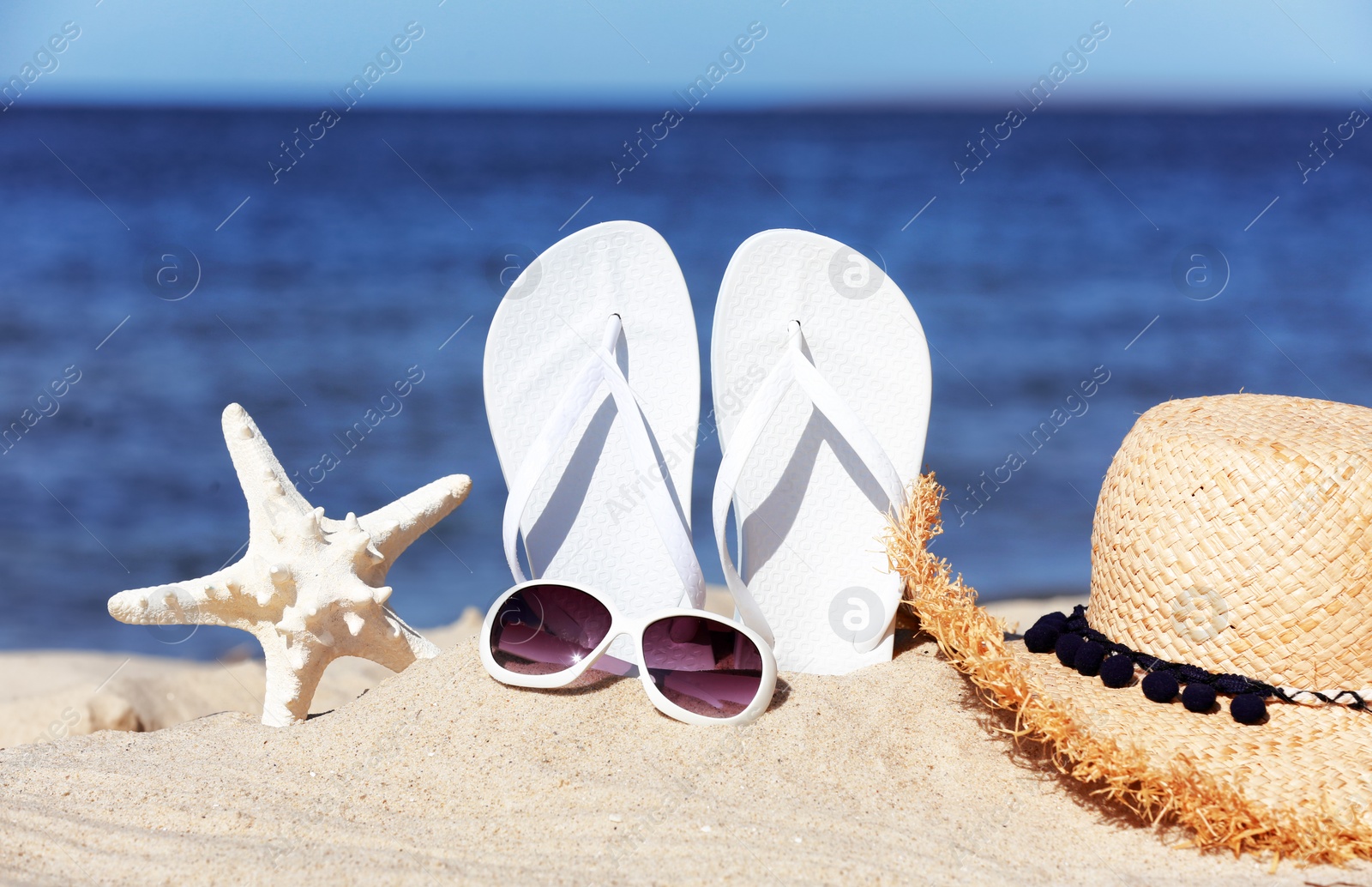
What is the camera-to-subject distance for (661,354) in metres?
2.91

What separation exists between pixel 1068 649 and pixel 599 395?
57.5 inches

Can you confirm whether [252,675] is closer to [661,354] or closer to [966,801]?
[661,354]

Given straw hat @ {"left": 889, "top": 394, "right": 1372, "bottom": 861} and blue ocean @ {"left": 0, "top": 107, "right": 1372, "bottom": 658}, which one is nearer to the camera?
straw hat @ {"left": 889, "top": 394, "right": 1372, "bottom": 861}

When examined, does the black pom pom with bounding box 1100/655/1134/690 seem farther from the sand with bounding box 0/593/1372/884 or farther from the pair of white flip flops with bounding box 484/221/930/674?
the pair of white flip flops with bounding box 484/221/930/674

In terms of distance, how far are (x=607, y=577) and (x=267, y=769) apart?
1.04 metres

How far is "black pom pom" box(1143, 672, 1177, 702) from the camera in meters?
2.08

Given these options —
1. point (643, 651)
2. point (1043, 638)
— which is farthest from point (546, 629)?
point (1043, 638)

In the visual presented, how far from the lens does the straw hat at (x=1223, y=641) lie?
1.80 m

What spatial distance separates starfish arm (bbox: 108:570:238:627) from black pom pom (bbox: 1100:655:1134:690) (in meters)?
2.13

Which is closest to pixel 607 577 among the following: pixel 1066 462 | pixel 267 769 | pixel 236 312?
pixel 267 769

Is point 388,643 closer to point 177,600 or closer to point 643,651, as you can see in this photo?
point 177,600

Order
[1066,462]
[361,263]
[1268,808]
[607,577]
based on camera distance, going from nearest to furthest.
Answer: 1. [1268,808]
2. [607,577]
3. [1066,462]
4. [361,263]

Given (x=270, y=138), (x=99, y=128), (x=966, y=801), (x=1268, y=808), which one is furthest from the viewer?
(x=99, y=128)

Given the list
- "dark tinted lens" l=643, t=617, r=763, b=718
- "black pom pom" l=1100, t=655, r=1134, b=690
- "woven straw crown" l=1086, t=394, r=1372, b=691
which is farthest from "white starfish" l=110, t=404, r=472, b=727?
"woven straw crown" l=1086, t=394, r=1372, b=691
